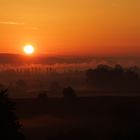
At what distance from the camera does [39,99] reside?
92.1 m

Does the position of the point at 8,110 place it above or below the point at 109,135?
above

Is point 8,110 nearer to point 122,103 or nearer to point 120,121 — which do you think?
point 120,121

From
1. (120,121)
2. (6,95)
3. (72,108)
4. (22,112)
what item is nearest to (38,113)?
(22,112)

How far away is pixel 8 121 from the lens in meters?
34.1

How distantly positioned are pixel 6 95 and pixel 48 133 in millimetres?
19167

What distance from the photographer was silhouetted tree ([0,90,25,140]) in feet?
110

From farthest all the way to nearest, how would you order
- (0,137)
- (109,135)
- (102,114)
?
1. (102,114)
2. (109,135)
3. (0,137)

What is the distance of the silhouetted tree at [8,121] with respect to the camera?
33500mm

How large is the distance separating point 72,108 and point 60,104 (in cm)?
376

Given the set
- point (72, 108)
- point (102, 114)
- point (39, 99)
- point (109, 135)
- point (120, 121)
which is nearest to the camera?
point (109, 135)

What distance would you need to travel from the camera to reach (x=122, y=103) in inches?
3354

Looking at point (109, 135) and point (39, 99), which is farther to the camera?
point (39, 99)

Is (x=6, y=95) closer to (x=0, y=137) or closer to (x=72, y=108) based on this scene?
(x=0, y=137)

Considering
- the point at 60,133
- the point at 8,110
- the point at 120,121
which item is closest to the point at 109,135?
the point at 60,133
